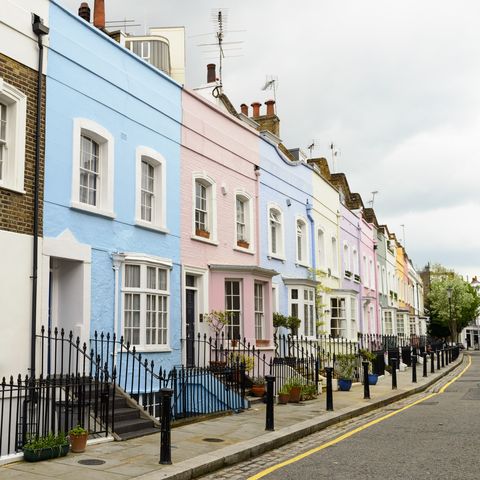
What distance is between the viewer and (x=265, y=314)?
57.8ft

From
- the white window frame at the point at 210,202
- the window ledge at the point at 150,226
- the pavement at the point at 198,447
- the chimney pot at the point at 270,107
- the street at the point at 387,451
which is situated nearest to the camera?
the pavement at the point at 198,447

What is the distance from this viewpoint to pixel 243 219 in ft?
61.8

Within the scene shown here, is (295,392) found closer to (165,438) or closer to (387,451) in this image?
(387,451)

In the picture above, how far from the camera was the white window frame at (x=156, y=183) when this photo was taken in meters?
14.0

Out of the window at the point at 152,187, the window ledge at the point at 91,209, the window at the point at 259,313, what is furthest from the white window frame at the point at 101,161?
the window at the point at 259,313

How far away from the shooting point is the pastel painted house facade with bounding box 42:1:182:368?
38.6 ft

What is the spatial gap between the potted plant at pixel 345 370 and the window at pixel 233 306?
4069 millimetres

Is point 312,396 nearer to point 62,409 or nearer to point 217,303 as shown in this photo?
point 217,303

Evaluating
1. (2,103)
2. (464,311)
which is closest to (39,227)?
(2,103)

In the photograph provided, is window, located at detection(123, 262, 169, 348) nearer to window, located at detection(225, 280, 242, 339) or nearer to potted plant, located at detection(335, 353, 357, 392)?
window, located at detection(225, 280, 242, 339)

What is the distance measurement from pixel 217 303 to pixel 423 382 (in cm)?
966

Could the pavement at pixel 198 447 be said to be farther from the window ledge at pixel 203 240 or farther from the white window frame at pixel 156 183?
the white window frame at pixel 156 183

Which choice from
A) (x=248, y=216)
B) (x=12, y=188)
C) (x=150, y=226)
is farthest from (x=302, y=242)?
(x=12, y=188)

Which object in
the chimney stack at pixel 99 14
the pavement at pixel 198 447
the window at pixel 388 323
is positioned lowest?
the pavement at pixel 198 447
